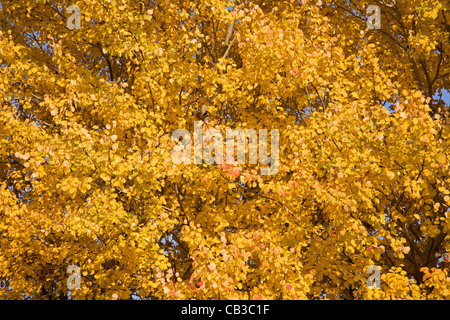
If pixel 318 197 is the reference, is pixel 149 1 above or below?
above

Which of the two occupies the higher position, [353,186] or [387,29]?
[387,29]

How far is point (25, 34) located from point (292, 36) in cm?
939

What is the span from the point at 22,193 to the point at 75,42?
5293mm

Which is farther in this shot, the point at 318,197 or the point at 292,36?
the point at 292,36

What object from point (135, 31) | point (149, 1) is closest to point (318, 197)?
point (135, 31)

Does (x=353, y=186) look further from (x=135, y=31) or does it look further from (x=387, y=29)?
(x=387, y=29)

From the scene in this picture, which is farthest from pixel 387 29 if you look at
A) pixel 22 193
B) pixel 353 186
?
pixel 22 193

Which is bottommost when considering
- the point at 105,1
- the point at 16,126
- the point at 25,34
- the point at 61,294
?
the point at 61,294

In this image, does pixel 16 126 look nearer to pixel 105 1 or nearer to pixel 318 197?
pixel 105 1
